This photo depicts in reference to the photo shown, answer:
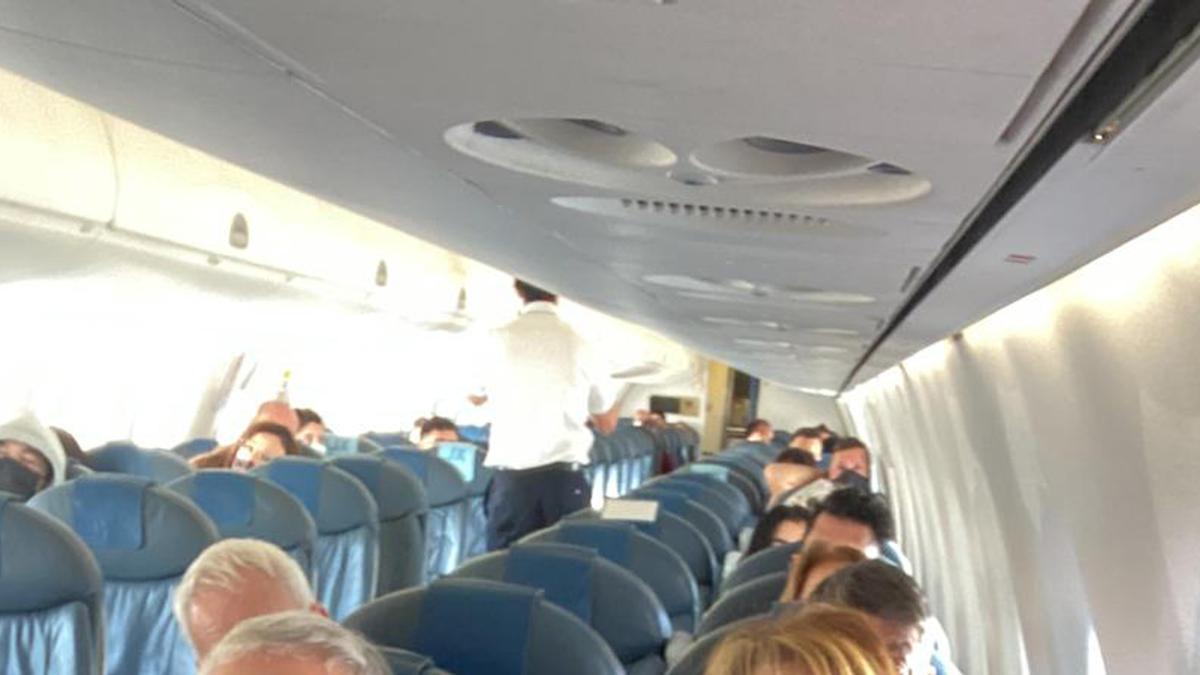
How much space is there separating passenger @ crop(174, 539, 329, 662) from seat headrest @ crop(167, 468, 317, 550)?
121 inches

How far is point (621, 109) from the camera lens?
7.39ft

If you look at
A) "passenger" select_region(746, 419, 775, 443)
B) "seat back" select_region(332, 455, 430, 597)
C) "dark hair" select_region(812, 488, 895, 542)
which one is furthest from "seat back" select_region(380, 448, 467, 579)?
"passenger" select_region(746, 419, 775, 443)

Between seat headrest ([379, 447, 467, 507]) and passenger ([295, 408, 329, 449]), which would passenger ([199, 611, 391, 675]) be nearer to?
seat headrest ([379, 447, 467, 507])

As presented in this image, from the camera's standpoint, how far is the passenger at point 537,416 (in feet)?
24.9

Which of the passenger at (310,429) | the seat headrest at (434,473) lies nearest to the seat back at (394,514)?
the seat headrest at (434,473)

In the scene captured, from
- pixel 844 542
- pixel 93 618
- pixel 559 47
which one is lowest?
pixel 93 618

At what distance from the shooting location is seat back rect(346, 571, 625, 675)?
3668mm

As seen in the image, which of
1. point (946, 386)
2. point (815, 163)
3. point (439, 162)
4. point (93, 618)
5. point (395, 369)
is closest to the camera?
point (815, 163)

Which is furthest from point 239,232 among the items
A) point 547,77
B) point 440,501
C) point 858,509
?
point 547,77

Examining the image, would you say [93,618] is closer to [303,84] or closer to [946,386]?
[303,84]

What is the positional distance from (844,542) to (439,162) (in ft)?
8.87

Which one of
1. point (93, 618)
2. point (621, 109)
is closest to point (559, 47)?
point (621, 109)

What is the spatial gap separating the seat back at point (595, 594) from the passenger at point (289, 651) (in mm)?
2206

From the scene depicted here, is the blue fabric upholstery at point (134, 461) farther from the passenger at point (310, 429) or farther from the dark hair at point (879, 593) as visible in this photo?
the dark hair at point (879, 593)
